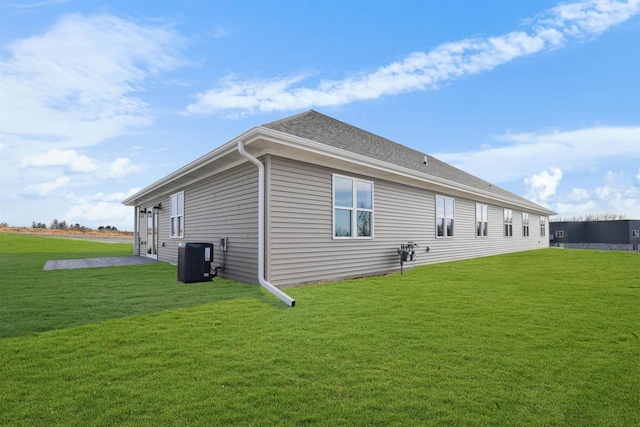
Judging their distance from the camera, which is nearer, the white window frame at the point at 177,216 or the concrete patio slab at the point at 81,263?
the concrete patio slab at the point at 81,263

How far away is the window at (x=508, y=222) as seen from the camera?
17.2 m

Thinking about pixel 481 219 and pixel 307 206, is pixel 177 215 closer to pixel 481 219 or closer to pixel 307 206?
pixel 307 206

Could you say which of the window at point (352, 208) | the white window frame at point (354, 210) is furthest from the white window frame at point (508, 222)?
the window at point (352, 208)

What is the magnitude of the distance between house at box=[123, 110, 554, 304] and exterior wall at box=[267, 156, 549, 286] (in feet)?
0.08

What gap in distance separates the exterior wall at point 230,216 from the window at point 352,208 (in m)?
1.96

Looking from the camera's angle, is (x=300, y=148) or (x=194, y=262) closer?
(x=300, y=148)

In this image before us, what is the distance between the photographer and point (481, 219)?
14797 mm

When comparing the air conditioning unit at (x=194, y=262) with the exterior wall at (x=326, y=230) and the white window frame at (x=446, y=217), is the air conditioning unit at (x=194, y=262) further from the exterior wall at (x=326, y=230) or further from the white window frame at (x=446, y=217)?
the white window frame at (x=446, y=217)

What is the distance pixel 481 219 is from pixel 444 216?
3.66m

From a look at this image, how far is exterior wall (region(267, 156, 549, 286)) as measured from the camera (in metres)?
6.90

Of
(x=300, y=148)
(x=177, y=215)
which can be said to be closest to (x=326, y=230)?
(x=300, y=148)

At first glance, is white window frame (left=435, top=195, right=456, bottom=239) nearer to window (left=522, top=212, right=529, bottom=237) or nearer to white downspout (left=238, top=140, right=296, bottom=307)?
white downspout (left=238, top=140, right=296, bottom=307)

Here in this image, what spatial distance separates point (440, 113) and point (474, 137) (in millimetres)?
2320

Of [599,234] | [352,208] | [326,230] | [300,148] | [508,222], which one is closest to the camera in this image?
[300,148]
